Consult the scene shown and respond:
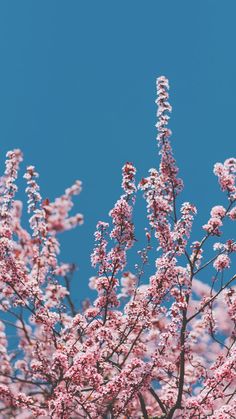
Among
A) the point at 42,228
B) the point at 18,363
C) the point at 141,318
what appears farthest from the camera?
the point at 18,363

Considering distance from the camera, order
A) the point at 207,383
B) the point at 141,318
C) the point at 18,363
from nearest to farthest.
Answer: the point at 207,383
the point at 141,318
the point at 18,363

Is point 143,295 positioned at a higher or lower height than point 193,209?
lower

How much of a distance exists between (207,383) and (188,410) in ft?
2.51

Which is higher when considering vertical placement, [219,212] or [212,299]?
[219,212]

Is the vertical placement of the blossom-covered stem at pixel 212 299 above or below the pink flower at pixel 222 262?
below

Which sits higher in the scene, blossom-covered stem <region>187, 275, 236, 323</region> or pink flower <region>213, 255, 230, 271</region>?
pink flower <region>213, 255, 230, 271</region>

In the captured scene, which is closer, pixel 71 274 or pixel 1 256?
pixel 1 256

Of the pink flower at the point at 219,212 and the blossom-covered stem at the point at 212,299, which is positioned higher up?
the pink flower at the point at 219,212

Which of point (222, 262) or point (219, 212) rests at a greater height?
point (219, 212)

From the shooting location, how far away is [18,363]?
15.3 m

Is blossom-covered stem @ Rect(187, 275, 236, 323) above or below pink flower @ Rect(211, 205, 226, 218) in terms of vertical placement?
below

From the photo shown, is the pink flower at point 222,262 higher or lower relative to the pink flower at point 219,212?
lower

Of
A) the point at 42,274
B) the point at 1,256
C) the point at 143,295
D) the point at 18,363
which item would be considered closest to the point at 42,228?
the point at 42,274

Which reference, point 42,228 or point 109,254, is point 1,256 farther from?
point 42,228
